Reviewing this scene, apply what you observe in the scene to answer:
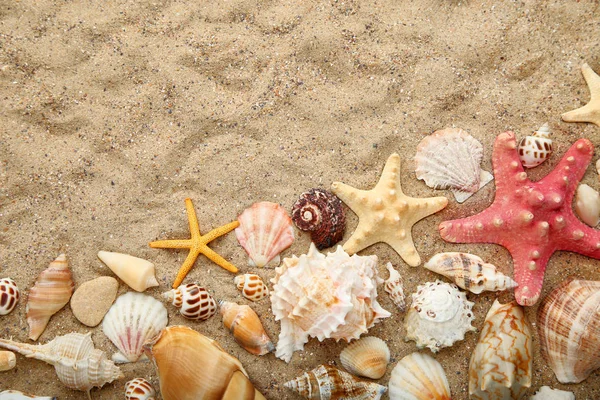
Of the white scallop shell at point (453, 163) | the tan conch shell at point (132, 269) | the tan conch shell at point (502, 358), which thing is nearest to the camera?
the tan conch shell at point (502, 358)

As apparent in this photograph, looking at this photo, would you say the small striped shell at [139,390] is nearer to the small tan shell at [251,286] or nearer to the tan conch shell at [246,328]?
the tan conch shell at [246,328]

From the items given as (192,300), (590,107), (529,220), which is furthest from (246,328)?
(590,107)

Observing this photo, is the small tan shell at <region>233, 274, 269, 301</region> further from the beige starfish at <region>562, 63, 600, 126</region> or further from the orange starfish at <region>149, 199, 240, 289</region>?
the beige starfish at <region>562, 63, 600, 126</region>

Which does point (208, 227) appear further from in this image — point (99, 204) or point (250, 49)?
point (250, 49)

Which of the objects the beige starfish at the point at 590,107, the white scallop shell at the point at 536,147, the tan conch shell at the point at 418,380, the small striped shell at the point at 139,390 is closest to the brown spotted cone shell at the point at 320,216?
the tan conch shell at the point at 418,380

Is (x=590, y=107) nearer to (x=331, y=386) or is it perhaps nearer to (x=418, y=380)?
(x=418, y=380)

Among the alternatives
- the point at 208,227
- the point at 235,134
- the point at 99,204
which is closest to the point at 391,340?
the point at 208,227
